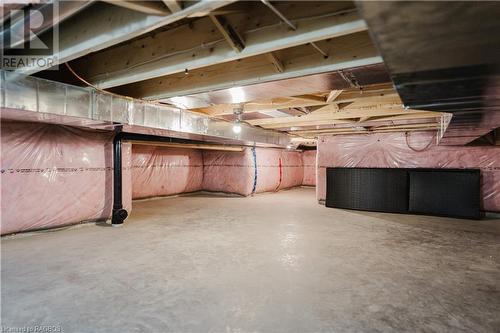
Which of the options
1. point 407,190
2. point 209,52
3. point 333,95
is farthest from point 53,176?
point 407,190

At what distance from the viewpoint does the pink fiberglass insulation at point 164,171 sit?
6230 millimetres

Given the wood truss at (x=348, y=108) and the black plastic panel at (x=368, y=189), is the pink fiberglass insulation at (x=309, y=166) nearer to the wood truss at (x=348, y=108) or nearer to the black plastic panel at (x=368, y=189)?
the black plastic panel at (x=368, y=189)

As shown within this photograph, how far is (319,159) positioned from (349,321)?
4928 millimetres

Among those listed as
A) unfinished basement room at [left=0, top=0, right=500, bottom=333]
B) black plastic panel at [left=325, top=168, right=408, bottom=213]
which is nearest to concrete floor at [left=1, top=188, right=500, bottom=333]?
unfinished basement room at [left=0, top=0, right=500, bottom=333]

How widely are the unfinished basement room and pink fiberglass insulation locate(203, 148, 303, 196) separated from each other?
84.2 inches

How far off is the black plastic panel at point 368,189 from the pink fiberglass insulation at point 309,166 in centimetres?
460

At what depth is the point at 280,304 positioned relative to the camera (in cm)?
185

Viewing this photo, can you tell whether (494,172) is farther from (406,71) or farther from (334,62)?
(406,71)

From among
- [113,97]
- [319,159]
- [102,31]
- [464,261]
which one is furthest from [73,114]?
[319,159]

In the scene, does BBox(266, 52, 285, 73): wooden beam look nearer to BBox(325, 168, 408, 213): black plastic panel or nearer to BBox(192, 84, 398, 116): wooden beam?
BBox(192, 84, 398, 116): wooden beam

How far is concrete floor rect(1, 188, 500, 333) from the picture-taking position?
1.68 metres

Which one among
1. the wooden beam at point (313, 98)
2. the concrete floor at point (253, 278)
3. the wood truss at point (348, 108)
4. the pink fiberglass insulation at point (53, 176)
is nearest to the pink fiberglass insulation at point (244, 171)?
the wood truss at point (348, 108)

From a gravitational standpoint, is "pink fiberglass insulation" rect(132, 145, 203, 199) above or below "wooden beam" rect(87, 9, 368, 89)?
below

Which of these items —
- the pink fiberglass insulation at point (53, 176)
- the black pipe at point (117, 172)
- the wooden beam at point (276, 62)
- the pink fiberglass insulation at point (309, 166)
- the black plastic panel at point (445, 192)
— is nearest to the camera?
the wooden beam at point (276, 62)
